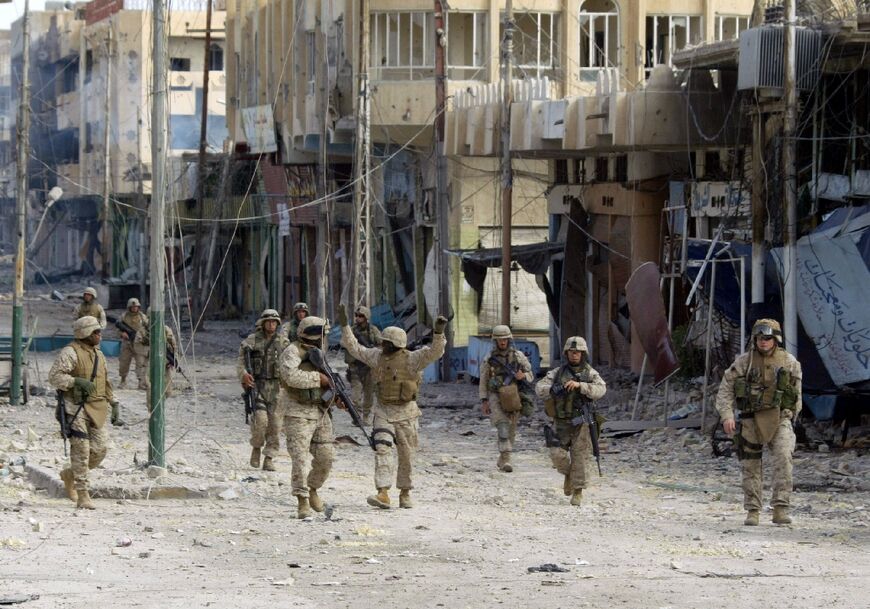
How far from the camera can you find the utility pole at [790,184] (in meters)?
18.1

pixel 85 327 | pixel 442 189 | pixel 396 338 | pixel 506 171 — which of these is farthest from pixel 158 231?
pixel 442 189

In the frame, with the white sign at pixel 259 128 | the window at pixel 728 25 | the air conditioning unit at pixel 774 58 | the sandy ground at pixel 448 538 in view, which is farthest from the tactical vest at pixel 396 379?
the white sign at pixel 259 128

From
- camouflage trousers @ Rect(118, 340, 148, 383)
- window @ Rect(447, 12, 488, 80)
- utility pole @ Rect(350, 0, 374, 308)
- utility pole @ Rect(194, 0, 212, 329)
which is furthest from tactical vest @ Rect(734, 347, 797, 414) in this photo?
utility pole @ Rect(194, 0, 212, 329)

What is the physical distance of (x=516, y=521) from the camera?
13.3 m

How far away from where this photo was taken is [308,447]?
43.5ft

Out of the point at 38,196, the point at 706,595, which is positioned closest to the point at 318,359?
the point at 706,595

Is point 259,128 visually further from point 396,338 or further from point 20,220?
point 396,338

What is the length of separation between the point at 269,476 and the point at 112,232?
5179 centimetres

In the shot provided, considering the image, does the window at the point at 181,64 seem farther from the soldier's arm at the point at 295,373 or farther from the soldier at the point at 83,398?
the soldier's arm at the point at 295,373

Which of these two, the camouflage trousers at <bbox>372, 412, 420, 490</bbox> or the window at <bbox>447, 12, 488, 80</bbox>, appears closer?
the camouflage trousers at <bbox>372, 412, 420, 490</bbox>

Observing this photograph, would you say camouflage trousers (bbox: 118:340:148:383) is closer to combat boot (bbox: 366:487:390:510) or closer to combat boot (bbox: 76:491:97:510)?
combat boot (bbox: 76:491:97:510)

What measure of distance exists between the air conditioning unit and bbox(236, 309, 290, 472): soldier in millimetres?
5898

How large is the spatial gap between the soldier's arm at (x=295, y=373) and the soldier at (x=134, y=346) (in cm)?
1280

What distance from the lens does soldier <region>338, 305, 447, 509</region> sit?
1372 cm
